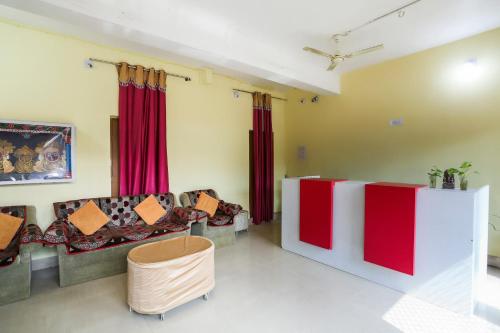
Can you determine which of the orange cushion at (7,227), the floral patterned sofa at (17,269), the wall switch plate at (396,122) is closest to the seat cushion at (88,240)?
the floral patterned sofa at (17,269)

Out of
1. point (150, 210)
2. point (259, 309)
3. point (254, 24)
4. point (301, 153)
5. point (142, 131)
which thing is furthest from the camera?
point (301, 153)

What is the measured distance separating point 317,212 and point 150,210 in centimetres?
250

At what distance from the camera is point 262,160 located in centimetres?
566

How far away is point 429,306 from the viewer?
251 cm

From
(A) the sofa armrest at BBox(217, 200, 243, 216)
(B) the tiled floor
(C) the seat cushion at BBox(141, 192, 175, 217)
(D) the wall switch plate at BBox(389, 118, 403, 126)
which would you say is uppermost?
(D) the wall switch plate at BBox(389, 118, 403, 126)

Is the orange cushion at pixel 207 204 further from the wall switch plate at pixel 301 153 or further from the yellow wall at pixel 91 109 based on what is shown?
the wall switch plate at pixel 301 153

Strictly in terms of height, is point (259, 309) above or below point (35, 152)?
below

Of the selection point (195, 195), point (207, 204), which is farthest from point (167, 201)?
point (207, 204)

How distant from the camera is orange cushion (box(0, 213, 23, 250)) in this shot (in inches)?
110

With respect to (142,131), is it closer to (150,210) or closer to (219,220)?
(150,210)

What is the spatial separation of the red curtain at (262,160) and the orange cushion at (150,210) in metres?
2.24

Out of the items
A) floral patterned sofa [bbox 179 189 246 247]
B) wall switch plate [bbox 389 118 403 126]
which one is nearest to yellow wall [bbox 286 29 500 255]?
wall switch plate [bbox 389 118 403 126]

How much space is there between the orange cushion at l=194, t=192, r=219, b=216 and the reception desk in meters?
2.14

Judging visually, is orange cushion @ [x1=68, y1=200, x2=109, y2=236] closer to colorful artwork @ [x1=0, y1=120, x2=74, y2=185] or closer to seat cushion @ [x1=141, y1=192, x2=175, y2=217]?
colorful artwork @ [x1=0, y1=120, x2=74, y2=185]
